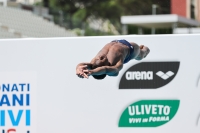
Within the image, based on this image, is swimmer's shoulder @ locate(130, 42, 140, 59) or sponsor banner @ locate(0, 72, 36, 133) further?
sponsor banner @ locate(0, 72, 36, 133)

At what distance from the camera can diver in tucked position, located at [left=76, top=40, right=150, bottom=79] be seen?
3555 millimetres

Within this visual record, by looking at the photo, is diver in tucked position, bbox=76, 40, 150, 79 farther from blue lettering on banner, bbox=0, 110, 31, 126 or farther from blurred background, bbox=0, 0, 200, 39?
blurred background, bbox=0, 0, 200, 39

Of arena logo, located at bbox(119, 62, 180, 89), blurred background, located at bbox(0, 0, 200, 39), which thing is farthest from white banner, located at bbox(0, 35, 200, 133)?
blurred background, located at bbox(0, 0, 200, 39)

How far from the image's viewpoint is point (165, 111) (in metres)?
3.58

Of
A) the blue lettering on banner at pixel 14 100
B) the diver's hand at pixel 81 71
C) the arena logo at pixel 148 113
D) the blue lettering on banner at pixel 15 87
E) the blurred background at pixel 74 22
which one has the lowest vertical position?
the arena logo at pixel 148 113

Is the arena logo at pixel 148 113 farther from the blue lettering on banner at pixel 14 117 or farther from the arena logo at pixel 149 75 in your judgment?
the blue lettering on banner at pixel 14 117

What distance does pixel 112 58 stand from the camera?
3.56 m

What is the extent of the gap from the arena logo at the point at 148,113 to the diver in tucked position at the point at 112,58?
292 mm

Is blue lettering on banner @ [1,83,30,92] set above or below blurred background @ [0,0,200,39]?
below

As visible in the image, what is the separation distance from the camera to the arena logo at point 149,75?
356cm

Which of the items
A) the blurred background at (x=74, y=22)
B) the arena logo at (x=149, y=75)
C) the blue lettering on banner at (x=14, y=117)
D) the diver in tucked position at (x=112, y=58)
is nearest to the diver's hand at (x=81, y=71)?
the diver in tucked position at (x=112, y=58)

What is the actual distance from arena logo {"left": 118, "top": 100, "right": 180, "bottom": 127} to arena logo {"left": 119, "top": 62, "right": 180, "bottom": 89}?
0.42 feet

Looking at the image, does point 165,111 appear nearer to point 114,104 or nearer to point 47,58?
point 114,104

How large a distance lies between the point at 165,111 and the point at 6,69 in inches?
49.9
